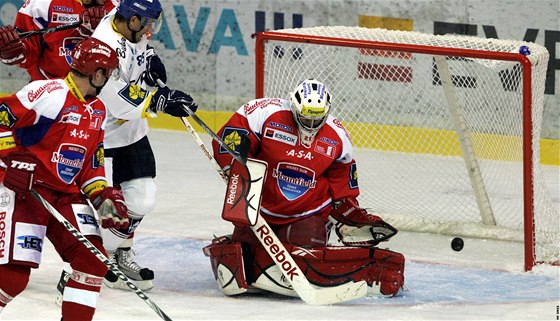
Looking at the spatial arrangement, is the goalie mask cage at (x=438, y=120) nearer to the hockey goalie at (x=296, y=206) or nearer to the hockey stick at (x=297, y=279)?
the hockey goalie at (x=296, y=206)

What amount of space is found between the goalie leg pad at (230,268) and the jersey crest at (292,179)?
0.30 metres

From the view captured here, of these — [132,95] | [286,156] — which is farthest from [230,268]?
[132,95]

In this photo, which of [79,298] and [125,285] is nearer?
[79,298]

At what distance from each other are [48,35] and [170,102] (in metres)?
0.89

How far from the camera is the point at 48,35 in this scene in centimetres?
627

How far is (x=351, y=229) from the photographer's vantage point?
597 centimetres

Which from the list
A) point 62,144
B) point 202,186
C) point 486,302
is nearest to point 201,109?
point 202,186

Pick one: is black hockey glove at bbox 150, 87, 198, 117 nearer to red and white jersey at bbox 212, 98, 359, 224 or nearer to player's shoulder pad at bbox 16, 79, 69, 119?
red and white jersey at bbox 212, 98, 359, 224

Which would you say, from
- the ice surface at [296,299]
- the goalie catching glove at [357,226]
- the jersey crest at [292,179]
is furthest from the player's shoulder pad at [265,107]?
the ice surface at [296,299]

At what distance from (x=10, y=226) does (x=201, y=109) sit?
15.1 feet

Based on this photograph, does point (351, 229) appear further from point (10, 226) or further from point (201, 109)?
point (201, 109)

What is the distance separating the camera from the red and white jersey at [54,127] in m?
4.75

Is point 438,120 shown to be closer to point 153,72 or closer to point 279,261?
point 153,72

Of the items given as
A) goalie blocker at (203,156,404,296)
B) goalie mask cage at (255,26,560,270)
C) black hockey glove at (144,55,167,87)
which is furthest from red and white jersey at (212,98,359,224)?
goalie mask cage at (255,26,560,270)
